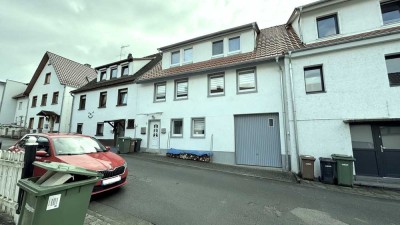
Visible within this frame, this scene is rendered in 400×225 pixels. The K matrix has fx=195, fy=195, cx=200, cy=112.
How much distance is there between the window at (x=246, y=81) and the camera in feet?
38.1

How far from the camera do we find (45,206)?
2451 millimetres

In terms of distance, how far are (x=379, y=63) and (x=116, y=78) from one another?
62.1ft

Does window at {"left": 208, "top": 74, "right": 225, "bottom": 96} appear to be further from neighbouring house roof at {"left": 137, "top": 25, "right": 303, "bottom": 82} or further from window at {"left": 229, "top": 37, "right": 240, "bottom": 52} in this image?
window at {"left": 229, "top": 37, "right": 240, "bottom": 52}

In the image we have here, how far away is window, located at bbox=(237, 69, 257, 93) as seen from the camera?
11.6 meters

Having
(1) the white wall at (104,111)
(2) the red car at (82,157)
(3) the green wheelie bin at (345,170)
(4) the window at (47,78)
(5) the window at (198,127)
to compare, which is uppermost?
(4) the window at (47,78)

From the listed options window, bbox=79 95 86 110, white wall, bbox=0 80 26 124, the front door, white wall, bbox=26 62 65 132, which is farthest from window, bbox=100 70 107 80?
white wall, bbox=0 80 26 124

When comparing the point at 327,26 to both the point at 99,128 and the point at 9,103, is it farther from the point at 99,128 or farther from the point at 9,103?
the point at 9,103

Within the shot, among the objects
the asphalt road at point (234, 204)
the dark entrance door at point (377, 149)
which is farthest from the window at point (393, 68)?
the asphalt road at point (234, 204)

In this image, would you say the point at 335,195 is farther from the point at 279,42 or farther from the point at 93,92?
the point at 93,92

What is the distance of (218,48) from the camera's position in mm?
14188

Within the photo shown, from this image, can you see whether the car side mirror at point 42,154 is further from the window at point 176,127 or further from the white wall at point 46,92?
the white wall at point 46,92

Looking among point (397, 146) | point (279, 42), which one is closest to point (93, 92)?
point (279, 42)

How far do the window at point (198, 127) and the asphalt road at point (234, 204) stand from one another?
17.9ft

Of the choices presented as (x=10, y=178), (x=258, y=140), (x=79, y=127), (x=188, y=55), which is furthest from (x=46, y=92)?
(x=258, y=140)
